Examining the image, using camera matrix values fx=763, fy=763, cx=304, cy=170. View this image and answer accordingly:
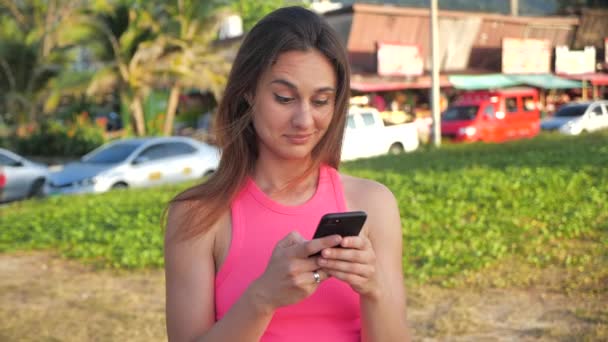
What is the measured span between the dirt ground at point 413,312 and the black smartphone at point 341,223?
10.8ft

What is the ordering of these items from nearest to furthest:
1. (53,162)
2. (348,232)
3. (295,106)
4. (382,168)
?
(348,232) → (295,106) → (382,168) → (53,162)

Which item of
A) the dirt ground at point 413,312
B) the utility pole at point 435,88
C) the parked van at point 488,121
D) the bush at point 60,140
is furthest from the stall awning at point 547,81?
the dirt ground at point 413,312

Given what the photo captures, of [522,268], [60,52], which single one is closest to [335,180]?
[522,268]

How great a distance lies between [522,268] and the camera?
21.0 feet

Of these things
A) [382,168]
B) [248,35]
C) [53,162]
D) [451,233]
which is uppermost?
[248,35]

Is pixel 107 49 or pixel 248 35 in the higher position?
pixel 248 35

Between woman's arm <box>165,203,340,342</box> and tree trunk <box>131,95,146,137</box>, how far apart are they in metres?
25.0

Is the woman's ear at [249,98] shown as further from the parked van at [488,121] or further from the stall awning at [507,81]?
the stall awning at [507,81]

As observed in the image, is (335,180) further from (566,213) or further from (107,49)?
(107,49)

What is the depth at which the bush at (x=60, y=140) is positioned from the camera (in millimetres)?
26000

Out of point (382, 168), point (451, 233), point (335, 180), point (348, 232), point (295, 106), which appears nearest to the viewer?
point (348, 232)

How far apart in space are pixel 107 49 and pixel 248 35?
24848 mm

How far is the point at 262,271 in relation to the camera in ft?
6.85

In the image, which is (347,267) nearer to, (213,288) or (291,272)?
(291,272)
